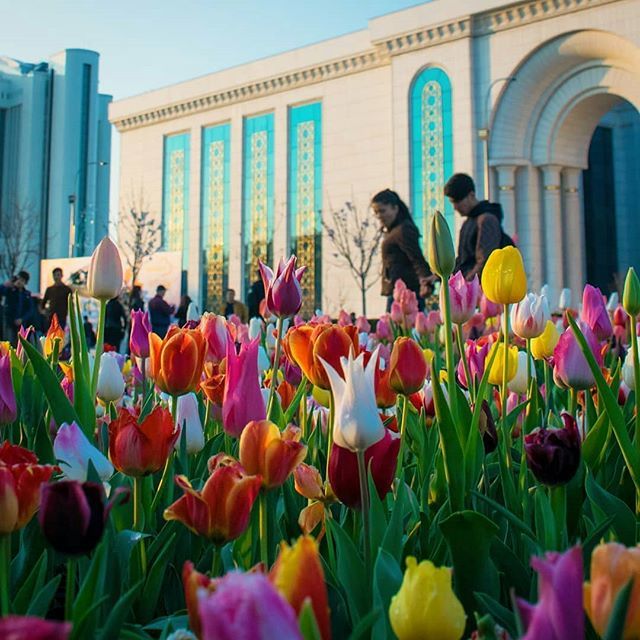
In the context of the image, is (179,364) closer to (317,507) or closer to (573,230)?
(317,507)

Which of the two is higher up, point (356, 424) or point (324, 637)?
point (356, 424)

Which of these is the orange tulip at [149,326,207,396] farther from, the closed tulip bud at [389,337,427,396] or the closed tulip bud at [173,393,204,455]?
the closed tulip bud at [389,337,427,396]

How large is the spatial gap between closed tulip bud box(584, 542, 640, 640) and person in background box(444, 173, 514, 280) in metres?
3.98

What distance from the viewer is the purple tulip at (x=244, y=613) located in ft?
Result: 1.15

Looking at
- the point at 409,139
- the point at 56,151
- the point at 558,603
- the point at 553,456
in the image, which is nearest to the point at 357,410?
the point at 553,456

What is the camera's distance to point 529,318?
153 cm

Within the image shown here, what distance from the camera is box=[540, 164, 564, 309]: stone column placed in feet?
66.9

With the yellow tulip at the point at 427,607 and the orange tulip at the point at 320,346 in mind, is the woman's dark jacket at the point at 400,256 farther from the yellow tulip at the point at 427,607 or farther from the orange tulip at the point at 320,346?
the yellow tulip at the point at 427,607

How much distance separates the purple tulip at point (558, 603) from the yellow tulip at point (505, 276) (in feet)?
2.77

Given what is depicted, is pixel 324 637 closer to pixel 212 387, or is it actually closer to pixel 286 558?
pixel 286 558

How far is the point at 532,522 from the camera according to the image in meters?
1.07

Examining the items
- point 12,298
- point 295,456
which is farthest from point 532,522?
point 12,298

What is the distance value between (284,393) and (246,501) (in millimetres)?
870

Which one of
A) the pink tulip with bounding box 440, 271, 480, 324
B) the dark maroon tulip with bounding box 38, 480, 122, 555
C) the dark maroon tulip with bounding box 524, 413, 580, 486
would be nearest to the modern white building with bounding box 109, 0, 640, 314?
the pink tulip with bounding box 440, 271, 480, 324
